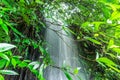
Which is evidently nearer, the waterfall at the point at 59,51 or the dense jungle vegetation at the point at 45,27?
the dense jungle vegetation at the point at 45,27

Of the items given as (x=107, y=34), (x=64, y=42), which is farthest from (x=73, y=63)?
(x=107, y=34)

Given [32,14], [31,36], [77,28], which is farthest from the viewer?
[77,28]

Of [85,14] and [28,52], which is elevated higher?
[85,14]

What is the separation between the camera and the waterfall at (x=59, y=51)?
930 mm

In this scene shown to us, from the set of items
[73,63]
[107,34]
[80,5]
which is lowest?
[73,63]

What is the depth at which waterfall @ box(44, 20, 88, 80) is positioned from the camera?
930 millimetres

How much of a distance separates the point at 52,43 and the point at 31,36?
15 cm

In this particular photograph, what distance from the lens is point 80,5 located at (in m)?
0.88

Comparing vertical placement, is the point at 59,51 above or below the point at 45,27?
below

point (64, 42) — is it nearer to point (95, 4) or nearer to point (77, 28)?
point (77, 28)

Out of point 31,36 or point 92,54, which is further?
point 92,54

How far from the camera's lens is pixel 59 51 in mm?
990

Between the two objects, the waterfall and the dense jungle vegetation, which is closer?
the dense jungle vegetation

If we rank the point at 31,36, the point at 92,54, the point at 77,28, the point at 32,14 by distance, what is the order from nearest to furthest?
1. the point at 32,14
2. the point at 31,36
3. the point at 77,28
4. the point at 92,54
